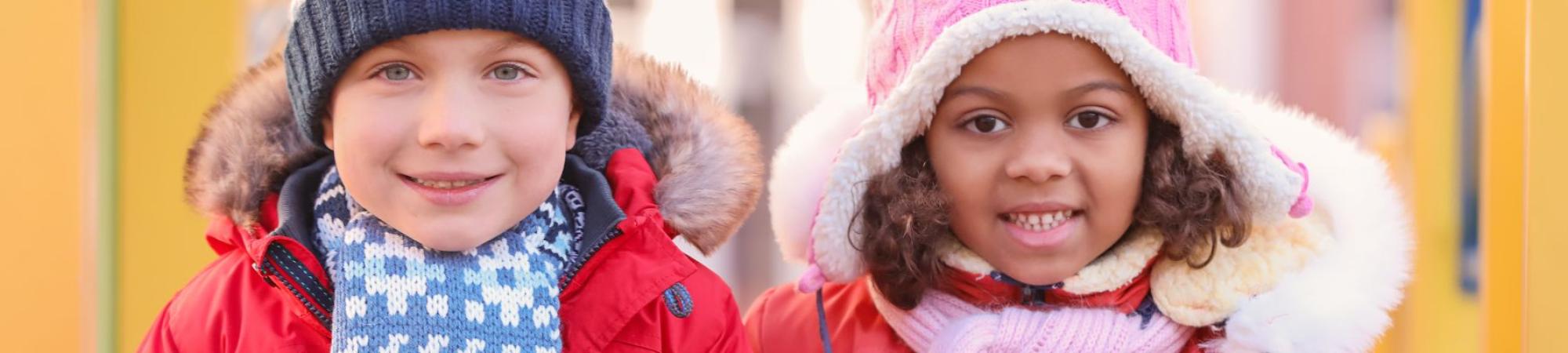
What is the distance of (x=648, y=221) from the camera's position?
1.71 metres

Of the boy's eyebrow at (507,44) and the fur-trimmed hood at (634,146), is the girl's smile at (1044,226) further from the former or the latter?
the boy's eyebrow at (507,44)

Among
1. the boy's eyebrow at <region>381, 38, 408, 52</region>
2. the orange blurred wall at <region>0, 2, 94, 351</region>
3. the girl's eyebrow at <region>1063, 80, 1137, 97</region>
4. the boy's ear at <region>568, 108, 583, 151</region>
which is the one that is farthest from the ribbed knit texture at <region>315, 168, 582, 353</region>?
the girl's eyebrow at <region>1063, 80, 1137, 97</region>

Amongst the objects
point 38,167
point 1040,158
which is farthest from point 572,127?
point 38,167

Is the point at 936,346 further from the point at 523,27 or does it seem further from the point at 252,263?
the point at 252,263

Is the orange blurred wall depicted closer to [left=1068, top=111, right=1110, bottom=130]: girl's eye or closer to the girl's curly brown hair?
the girl's curly brown hair

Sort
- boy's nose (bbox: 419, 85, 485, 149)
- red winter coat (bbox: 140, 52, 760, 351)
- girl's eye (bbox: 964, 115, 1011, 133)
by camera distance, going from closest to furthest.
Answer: boy's nose (bbox: 419, 85, 485, 149)
red winter coat (bbox: 140, 52, 760, 351)
girl's eye (bbox: 964, 115, 1011, 133)

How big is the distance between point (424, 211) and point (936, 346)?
0.67 m

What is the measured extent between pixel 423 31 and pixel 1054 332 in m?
0.84

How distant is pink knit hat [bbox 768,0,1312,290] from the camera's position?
64.6 inches

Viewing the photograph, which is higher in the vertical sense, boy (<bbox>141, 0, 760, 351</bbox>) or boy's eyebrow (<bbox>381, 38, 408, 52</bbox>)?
boy's eyebrow (<bbox>381, 38, 408, 52</bbox>)

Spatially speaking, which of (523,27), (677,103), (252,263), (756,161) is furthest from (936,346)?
(252,263)

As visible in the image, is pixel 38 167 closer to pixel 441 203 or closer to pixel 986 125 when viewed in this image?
pixel 441 203

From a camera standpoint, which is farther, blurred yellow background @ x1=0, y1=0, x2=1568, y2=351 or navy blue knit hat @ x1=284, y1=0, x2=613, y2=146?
blurred yellow background @ x1=0, y1=0, x2=1568, y2=351

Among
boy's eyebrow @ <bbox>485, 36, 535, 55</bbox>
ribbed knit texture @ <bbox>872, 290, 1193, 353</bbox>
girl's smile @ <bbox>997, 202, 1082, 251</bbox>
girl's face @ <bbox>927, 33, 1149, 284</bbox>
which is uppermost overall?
boy's eyebrow @ <bbox>485, 36, 535, 55</bbox>
